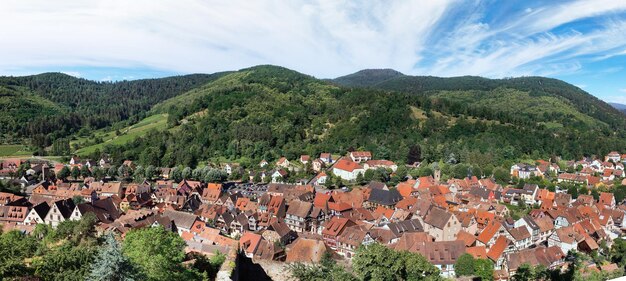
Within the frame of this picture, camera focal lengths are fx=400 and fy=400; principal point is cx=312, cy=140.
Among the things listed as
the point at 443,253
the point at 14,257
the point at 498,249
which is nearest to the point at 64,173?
the point at 14,257

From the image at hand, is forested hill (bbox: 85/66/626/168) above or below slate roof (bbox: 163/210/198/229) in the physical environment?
above

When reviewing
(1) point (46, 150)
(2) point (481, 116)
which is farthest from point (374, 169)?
(1) point (46, 150)

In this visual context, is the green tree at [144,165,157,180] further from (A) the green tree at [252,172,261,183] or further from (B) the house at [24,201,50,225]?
(B) the house at [24,201,50,225]

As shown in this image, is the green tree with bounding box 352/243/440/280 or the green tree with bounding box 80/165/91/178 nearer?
the green tree with bounding box 352/243/440/280

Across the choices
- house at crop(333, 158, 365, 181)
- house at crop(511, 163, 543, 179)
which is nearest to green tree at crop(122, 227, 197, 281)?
house at crop(333, 158, 365, 181)

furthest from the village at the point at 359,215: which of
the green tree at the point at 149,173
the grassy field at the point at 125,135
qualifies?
the grassy field at the point at 125,135

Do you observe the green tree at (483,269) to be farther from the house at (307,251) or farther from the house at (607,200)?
the house at (607,200)

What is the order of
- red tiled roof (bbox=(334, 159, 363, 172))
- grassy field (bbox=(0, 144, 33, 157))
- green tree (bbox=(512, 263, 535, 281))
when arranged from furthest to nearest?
1. grassy field (bbox=(0, 144, 33, 157))
2. red tiled roof (bbox=(334, 159, 363, 172))
3. green tree (bbox=(512, 263, 535, 281))
